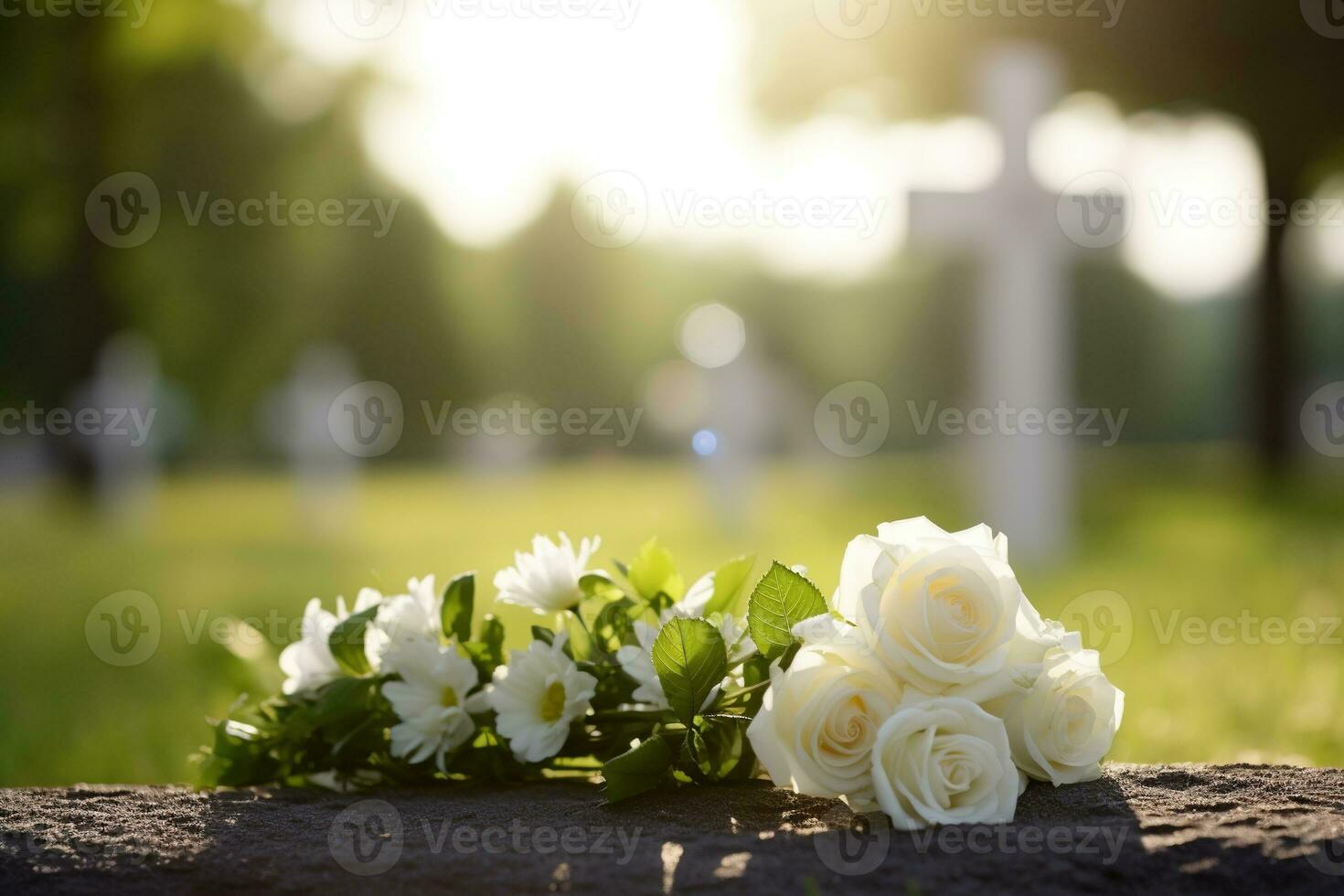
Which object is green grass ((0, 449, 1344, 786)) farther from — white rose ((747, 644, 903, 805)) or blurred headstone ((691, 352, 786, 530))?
white rose ((747, 644, 903, 805))

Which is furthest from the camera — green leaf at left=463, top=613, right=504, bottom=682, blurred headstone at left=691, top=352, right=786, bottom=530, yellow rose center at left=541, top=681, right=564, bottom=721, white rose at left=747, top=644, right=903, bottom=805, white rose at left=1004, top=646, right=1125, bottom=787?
blurred headstone at left=691, top=352, right=786, bottom=530

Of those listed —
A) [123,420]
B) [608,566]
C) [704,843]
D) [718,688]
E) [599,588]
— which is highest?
[123,420]

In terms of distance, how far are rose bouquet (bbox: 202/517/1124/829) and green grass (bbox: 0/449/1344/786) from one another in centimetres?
19

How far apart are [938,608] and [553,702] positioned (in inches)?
26.6

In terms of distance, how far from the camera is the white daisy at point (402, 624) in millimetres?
1891

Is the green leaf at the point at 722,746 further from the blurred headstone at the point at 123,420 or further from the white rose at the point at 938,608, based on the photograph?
the blurred headstone at the point at 123,420

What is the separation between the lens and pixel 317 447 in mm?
14852

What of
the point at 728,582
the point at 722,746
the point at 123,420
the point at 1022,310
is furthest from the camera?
the point at 123,420

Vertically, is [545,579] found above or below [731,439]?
above

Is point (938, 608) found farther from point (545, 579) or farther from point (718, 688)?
point (545, 579)

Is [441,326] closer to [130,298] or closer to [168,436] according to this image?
[168,436]

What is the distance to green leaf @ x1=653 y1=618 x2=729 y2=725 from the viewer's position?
158 cm

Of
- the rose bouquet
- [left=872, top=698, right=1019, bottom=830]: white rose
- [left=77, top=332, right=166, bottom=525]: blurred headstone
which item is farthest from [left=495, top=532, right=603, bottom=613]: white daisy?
[left=77, top=332, right=166, bottom=525]: blurred headstone

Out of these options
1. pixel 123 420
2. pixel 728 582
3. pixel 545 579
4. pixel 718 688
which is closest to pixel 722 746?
pixel 718 688
